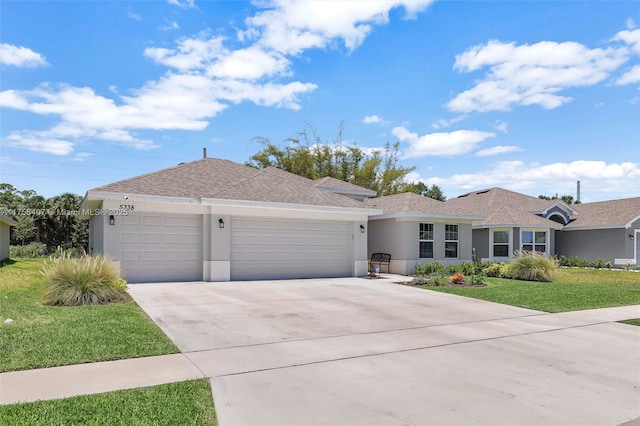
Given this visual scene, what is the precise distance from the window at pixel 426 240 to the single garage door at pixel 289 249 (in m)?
3.82

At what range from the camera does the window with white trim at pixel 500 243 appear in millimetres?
24797

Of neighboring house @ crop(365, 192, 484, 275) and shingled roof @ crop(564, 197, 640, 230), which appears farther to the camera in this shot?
shingled roof @ crop(564, 197, 640, 230)

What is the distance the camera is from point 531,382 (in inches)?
207

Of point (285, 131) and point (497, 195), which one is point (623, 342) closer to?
point (497, 195)

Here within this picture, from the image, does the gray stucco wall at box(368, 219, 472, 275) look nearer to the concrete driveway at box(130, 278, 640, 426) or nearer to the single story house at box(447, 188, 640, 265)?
the single story house at box(447, 188, 640, 265)

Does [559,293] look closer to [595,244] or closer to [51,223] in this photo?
[595,244]

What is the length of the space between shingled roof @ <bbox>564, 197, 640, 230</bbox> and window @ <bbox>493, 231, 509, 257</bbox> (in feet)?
20.9

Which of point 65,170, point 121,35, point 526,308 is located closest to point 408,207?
point 526,308

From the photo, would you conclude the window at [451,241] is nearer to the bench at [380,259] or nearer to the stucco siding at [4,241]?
the bench at [380,259]

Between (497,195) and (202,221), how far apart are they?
2217cm

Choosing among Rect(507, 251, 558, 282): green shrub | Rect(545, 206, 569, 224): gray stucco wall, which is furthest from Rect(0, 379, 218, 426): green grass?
Rect(545, 206, 569, 224): gray stucco wall

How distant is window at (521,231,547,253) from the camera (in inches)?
984

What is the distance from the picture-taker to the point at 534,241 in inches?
997

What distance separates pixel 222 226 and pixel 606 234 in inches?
940
